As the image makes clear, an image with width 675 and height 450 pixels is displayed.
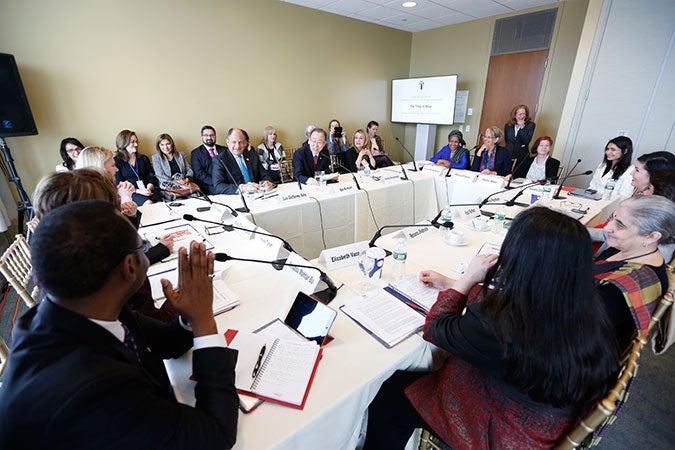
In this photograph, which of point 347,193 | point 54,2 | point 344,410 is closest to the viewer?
point 344,410

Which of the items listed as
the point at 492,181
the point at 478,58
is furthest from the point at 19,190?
the point at 478,58

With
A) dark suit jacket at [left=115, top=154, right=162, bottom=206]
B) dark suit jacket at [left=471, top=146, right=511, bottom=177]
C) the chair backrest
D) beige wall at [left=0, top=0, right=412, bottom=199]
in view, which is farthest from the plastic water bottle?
beige wall at [left=0, top=0, right=412, bottom=199]

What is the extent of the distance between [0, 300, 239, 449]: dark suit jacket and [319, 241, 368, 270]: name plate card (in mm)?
838

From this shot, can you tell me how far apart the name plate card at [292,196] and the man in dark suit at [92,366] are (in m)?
1.83

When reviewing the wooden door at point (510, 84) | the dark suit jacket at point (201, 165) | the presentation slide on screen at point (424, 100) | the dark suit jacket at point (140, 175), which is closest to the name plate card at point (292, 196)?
the dark suit jacket at point (140, 175)

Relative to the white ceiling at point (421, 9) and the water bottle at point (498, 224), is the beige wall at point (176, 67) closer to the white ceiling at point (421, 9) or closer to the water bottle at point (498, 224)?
the white ceiling at point (421, 9)

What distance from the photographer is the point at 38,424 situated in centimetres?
48

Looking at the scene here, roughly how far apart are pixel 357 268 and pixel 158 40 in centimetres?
394

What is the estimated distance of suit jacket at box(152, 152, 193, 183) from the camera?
374cm

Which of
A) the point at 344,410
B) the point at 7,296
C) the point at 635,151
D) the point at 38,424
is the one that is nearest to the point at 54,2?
the point at 7,296

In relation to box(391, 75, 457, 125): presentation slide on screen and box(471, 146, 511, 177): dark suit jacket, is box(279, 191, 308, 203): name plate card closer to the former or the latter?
box(471, 146, 511, 177): dark suit jacket

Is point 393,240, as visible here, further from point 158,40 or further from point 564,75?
point 564,75

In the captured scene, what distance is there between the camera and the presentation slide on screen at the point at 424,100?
537cm

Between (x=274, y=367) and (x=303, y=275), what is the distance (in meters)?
0.48
